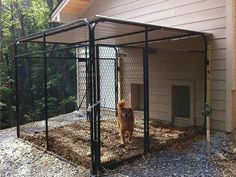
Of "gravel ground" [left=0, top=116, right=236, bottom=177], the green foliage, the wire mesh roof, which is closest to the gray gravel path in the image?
"gravel ground" [left=0, top=116, right=236, bottom=177]

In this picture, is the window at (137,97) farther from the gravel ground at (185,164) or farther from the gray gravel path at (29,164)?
the gray gravel path at (29,164)

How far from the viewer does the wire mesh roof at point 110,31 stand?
4.66 meters

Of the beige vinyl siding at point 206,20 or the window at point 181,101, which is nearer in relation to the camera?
the beige vinyl siding at point 206,20

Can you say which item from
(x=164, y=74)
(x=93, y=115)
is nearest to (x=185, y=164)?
(x=93, y=115)

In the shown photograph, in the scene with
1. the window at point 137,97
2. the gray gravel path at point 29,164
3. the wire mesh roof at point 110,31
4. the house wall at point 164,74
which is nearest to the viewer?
the wire mesh roof at point 110,31

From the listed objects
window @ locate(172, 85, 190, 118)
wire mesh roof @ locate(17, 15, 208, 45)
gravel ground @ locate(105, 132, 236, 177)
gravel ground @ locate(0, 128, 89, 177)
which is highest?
wire mesh roof @ locate(17, 15, 208, 45)

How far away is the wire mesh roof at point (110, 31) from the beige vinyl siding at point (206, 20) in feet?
1.76

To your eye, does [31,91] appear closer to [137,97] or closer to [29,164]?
[137,97]

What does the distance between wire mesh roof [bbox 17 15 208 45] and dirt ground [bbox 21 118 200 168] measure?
213cm

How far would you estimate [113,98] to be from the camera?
9.32 meters

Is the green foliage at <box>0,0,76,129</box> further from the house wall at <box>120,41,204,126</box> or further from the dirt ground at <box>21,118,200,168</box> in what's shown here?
the dirt ground at <box>21,118,200,168</box>

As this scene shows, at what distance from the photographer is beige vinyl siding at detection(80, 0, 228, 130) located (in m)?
6.37

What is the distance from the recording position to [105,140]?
6.26 metres

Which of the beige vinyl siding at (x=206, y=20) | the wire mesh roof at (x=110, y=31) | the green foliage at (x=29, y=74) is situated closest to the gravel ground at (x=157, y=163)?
the beige vinyl siding at (x=206, y=20)
